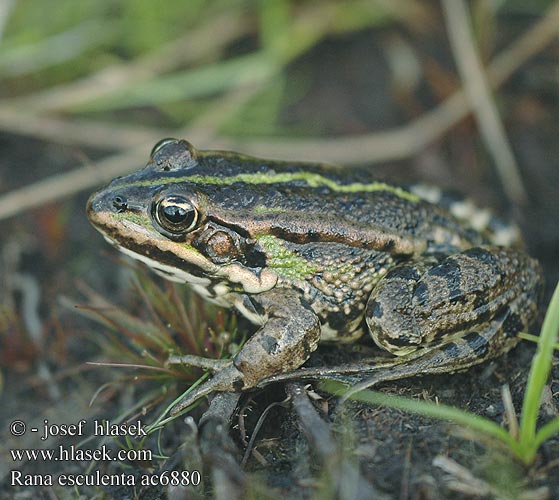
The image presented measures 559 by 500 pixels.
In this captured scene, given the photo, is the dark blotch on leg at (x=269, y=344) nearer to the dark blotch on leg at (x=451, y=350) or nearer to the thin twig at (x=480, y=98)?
the dark blotch on leg at (x=451, y=350)

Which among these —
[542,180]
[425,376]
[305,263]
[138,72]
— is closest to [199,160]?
[305,263]

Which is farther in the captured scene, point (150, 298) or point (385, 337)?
point (150, 298)

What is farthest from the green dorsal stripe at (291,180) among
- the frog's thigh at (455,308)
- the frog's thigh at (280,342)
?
the frog's thigh at (280,342)

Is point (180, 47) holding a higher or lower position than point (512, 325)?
higher

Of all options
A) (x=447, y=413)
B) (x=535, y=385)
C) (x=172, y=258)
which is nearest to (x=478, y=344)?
(x=535, y=385)

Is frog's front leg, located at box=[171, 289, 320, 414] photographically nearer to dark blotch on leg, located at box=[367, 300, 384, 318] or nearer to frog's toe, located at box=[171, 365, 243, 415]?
frog's toe, located at box=[171, 365, 243, 415]

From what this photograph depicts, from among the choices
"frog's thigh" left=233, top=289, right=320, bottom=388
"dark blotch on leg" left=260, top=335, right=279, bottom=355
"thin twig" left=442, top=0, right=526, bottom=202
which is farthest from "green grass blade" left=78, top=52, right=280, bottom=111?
"dark blotch on leg" left=260, top=335, right=279, bottom=355

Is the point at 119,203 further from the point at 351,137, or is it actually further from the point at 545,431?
the point at 351,137

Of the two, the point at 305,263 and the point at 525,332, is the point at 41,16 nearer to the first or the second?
the point at 305,263
